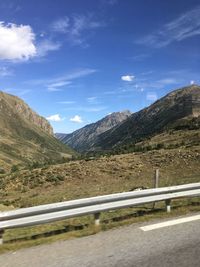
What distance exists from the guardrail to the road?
0.74 meters

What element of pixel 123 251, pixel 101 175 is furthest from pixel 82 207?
pixel 101 175

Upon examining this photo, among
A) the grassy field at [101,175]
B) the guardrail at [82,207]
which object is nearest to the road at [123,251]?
the guardrail at [82,207]

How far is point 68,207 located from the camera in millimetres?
8914

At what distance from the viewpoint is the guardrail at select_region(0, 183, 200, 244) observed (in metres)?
8.30

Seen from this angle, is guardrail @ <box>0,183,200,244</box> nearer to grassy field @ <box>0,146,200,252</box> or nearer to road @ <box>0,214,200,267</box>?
road @ <box>0,214,200,267</box>

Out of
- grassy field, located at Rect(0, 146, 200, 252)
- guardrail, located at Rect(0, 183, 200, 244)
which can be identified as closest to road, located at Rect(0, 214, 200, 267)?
guardrail, located at Rect(0, 183, 200, 244)

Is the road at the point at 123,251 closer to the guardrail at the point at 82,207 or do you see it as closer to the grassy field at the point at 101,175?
the guardrail at the point at 82,207

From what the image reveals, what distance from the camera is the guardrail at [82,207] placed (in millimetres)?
8297

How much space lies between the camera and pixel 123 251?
706cm

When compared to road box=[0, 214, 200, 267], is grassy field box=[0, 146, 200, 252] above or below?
above

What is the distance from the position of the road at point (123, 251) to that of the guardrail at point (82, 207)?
744 mm

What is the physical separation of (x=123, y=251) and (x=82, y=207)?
223 cm

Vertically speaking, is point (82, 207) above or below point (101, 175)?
below

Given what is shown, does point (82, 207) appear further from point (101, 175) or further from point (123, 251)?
point (101, 175)
